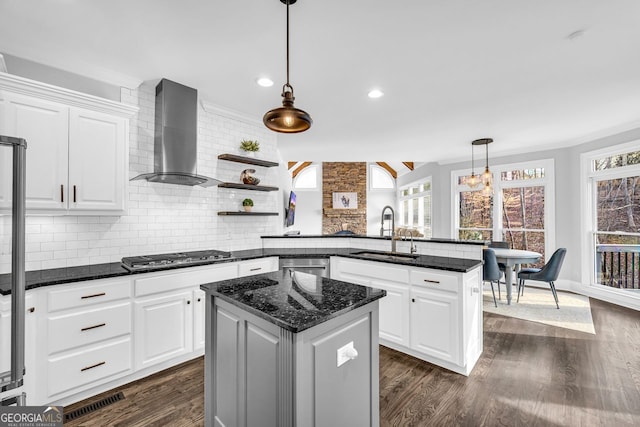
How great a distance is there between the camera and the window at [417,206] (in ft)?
25.1

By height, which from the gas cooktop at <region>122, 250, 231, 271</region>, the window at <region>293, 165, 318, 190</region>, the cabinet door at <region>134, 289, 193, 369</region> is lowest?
the cabinet door at <region>134, 289, 193, 369</region>

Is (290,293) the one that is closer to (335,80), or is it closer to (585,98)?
(335,80)

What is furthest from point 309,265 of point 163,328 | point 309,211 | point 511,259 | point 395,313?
point 309,211

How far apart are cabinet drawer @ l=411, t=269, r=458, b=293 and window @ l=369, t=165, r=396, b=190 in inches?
258

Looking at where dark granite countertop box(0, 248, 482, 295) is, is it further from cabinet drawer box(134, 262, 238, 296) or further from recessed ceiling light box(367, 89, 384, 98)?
recessed ceiling light box(367, 89, 384, 98)

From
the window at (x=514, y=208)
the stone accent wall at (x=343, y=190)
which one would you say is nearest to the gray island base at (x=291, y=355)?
the window at (x=514, y=208)

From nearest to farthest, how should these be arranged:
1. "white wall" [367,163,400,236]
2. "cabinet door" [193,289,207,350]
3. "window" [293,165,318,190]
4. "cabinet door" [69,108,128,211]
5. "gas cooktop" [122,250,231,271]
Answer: "cabinet door" [69,108,128,211], "gas cooktop" [122,250,231,271], "cabinet door" [193,289,207,350], "white wall" [367,163,400,236], "window" [293,165,318,190]

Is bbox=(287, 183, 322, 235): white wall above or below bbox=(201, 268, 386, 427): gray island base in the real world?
above

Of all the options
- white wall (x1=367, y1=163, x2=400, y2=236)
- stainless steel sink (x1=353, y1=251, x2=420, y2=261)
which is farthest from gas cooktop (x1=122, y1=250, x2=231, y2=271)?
white wall (x1=367, y1=163, x2=400, y2=236)

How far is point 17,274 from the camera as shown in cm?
100

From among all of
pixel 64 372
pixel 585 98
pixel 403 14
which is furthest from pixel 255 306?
pixel 585 98

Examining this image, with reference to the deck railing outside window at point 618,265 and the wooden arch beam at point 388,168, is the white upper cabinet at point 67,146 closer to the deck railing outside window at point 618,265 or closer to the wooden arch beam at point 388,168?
the deck railing outside window at point 618,265

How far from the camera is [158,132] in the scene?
290 cm

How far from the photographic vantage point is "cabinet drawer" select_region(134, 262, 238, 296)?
7.83ft
